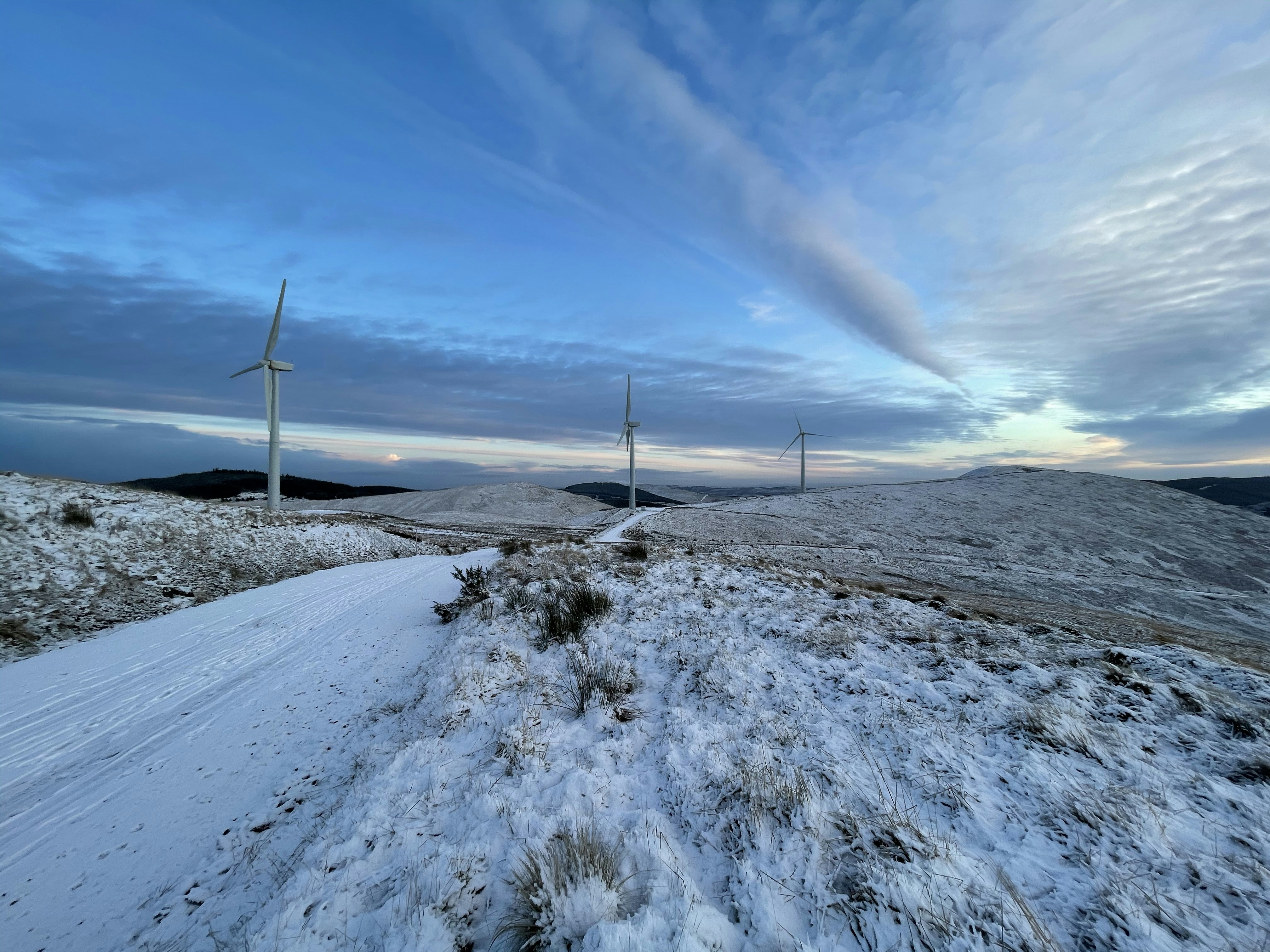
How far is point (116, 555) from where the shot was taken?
1412cm

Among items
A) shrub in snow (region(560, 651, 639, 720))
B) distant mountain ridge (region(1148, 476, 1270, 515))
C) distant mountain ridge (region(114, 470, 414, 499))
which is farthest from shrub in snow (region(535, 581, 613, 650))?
distant mountain ridge (region(1148, 476, 1270, 515))

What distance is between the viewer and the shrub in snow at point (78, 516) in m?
14.3

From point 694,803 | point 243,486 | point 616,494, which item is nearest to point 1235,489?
point 616,494

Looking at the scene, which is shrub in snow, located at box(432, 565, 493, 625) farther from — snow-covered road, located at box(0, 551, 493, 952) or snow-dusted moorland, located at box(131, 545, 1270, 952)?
snow-dusted moorland, located at box(131, 545, 1270, 952)

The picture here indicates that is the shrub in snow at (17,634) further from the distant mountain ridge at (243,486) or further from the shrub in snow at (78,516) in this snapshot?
the distant mountain ridge at (243,486)

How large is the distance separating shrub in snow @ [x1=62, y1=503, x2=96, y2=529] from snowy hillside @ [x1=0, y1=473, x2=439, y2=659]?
0.03m

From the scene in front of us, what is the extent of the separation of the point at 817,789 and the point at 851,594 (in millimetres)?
8078

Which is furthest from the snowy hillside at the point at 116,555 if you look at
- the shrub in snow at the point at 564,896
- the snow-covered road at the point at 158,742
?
the shrub in snow at the point at 564,896

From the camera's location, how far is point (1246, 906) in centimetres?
296

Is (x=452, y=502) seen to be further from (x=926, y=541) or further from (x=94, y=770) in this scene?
(x=94, y=770)

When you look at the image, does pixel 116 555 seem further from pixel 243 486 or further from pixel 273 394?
pixel 243 486

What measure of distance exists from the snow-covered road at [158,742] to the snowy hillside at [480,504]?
151 feet

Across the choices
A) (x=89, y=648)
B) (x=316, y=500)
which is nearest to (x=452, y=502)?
(x=316, y=500)

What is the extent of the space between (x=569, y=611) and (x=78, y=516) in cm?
1597
